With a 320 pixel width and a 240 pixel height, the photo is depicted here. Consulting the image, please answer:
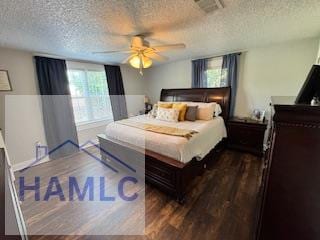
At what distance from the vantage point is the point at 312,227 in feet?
2.81

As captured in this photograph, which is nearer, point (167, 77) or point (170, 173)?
point (170, 173)

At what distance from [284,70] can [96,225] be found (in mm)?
4158

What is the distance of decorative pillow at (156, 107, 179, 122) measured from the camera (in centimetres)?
328

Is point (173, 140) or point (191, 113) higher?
point (191, 113)

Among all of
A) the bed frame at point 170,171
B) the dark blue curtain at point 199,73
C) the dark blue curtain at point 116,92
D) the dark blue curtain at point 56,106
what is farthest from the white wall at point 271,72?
the dark blue curtain at point 56,106

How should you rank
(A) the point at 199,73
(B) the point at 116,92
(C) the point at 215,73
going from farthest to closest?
(B) the point at 116,92 < (A) the point at 199,73 < (C) the point at 215,73

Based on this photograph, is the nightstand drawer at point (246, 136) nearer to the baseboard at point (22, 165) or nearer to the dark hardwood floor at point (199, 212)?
the dark hardwood floor at point (199, 212)

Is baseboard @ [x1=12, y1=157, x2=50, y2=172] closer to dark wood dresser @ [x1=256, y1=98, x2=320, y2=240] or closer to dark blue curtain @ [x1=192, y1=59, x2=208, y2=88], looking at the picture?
dark wood dresser @ [x1=256, y1=98, x2=320, y2=240]

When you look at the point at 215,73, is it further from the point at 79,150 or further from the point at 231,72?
the point at 79,150

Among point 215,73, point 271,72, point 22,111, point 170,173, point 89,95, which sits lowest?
point 170,173

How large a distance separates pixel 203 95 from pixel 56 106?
3492mm

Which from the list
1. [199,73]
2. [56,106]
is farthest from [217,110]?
[56,106]

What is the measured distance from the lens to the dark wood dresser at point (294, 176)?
2.54ft

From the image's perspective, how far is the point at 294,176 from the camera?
83cm
